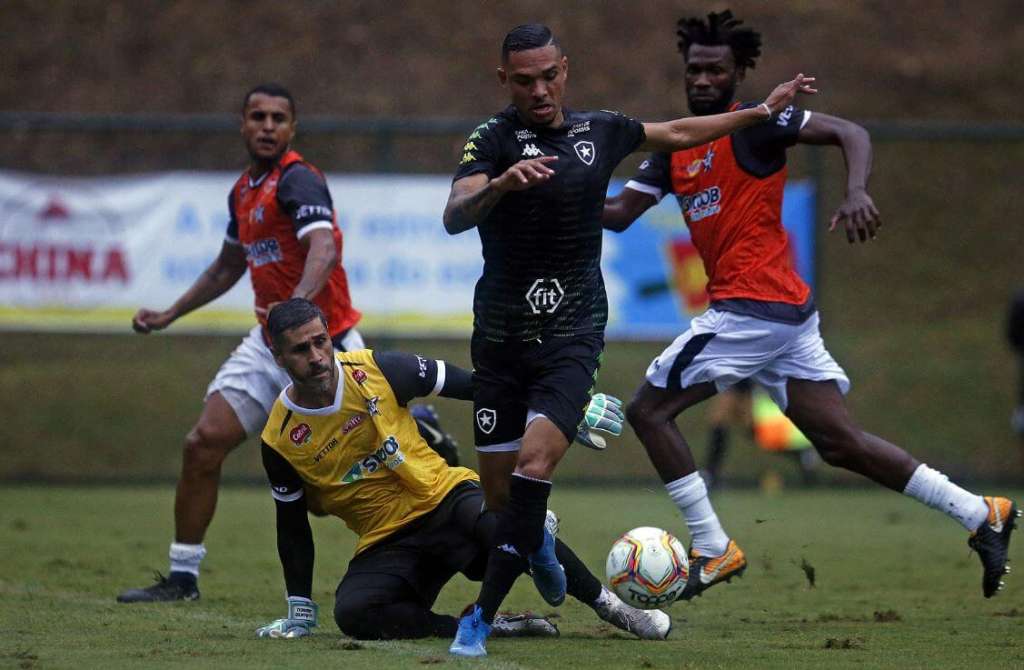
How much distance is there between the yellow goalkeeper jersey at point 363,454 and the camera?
244 inches

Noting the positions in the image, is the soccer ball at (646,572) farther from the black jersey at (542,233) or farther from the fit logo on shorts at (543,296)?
the fit logo on shorts at (543,296)

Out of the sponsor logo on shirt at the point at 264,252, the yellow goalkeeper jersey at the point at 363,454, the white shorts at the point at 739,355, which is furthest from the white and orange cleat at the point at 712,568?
the sponsor logo on shirt at the point at 264,252

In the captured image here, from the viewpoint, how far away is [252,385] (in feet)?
25.5

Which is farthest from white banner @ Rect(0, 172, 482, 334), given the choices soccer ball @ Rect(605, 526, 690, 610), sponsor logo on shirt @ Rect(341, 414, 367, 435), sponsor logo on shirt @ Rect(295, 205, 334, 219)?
soccer ball @ Rect(605, 526, 690, 610)

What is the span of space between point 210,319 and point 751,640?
27.5ft

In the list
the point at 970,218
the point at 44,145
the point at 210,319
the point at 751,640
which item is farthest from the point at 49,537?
the point at 970,218

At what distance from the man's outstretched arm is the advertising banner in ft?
21.7

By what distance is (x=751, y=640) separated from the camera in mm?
6223

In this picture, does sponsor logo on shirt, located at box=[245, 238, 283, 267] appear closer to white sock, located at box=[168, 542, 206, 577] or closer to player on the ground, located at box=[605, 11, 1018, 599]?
white sock, located at box=[168, 542, 206, 577]

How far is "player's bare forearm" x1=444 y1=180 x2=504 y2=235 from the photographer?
215 inches

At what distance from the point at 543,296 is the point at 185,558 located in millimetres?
2827

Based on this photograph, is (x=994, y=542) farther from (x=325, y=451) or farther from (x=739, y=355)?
(x=325, y=451)

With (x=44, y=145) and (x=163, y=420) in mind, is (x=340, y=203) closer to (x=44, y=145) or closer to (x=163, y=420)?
(x=163, y=420)

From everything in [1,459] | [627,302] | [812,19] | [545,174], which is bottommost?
[1,459]
